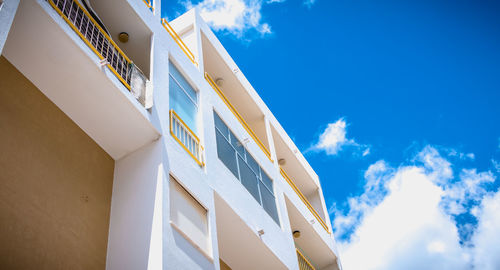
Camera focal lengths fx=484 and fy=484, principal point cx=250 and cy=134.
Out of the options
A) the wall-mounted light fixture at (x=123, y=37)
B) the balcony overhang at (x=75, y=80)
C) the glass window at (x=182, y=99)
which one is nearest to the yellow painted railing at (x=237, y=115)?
the glass window at (x=182, y=99)

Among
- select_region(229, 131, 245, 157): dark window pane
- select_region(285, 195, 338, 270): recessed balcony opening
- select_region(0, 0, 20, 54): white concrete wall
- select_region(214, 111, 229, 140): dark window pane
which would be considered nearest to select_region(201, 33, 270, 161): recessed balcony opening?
select_region(229, 131, 245, 157): dark window pane

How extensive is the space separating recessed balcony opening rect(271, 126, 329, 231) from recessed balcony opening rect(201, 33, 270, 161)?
0.92m

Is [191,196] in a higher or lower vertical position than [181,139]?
lower

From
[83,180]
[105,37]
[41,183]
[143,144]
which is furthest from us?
[105,37]

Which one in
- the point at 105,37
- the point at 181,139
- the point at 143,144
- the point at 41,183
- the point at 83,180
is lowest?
the point at 41,183

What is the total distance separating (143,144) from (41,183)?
8.26 feet

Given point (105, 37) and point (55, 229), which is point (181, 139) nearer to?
point (105, 37)

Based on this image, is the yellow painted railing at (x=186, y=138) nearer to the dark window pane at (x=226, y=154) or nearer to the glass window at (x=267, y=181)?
the dark window pane at (x=226, y=154)

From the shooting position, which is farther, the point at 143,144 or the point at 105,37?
the point at 105,37

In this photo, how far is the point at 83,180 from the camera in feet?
30.1

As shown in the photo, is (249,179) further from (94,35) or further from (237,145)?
(94,35)

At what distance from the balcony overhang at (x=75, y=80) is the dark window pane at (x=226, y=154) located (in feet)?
12.1

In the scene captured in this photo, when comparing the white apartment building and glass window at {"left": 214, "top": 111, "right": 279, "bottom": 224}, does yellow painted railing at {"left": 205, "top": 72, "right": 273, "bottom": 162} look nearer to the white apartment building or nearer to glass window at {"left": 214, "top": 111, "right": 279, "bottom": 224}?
glass window at {"left": 214, "top": 111, "right": 279, "bottom": 224}

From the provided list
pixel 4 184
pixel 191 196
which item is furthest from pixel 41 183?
pixel 191 196
